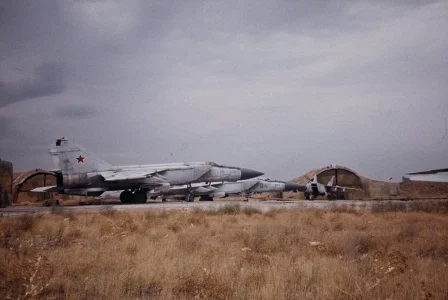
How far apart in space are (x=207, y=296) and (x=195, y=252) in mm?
3161

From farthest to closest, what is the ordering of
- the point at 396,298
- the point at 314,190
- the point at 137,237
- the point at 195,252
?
A: the point at 314,190
the point at 137,237
the point at 195,252
the point at 396,298

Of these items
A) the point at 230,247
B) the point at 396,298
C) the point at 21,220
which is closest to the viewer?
the point at 396,298

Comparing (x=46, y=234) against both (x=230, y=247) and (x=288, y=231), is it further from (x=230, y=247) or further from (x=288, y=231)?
(x=288, y=231)

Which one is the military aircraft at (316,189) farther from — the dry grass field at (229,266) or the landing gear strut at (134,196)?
the dry grass field at (229,266)

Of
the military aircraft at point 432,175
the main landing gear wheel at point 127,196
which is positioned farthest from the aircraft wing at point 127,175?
the military aircraft at point 432,175

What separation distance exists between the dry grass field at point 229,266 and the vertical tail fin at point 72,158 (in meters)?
19.6

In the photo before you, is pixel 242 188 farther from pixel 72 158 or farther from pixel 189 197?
pixel 72 158

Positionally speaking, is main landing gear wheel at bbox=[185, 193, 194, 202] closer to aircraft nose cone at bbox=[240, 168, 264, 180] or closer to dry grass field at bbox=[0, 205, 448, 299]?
aircraft nose cone at bbox=[240, 168, 264, 180]

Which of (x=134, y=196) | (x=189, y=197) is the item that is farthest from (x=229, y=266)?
(x=189, y=197)

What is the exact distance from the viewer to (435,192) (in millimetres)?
45125

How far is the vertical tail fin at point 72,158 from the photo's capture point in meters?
30.1

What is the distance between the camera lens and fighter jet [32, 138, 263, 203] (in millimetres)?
29922

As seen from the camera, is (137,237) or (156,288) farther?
(137,237)

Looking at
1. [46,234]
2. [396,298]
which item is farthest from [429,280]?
[46,234]
